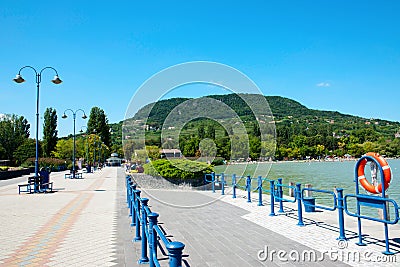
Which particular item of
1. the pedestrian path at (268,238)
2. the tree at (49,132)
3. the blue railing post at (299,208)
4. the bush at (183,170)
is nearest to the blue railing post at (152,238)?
the pedestrian path at (268,238)

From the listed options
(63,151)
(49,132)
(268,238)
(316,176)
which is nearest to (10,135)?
(49,132)

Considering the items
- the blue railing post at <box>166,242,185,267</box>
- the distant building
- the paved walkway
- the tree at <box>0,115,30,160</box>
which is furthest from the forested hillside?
the tree at <box>0,115,30,160</box>

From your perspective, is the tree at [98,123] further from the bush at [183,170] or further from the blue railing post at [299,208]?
the blue railing post at [299,208]

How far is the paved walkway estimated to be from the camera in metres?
5.43

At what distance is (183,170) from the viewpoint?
18.4 meters

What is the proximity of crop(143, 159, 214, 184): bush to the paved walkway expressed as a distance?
260 inches

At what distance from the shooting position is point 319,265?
16.6 feet

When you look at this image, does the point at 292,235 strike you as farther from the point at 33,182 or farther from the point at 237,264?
the point at 33,182

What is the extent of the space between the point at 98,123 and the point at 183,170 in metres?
67.7

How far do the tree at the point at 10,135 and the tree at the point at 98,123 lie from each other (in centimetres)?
1452

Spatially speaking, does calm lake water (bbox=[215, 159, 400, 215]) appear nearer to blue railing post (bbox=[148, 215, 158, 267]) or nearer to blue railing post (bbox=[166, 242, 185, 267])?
blue railing post (bbox=[148, 215, 158, 267])

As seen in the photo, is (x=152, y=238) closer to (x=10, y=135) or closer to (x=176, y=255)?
(x=176, y=255)

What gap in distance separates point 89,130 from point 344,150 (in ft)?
263

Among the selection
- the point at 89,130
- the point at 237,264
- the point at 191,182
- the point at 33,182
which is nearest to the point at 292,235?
the point at 237,264
